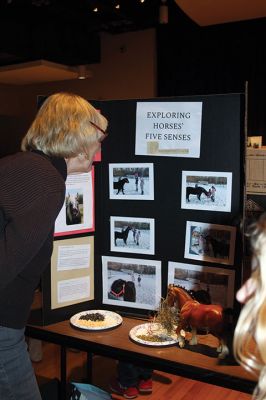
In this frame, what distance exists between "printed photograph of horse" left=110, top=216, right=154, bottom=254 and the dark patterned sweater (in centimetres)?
56

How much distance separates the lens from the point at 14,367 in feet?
4.06

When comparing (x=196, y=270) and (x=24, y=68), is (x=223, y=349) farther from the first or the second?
(x=24, y=68)

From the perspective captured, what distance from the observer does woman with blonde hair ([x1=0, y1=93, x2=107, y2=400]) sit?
1.09m

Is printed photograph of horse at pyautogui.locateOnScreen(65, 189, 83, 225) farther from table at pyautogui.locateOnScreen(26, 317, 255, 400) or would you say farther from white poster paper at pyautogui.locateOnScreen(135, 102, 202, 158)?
table at pyautogui.locateOnScreen(26, 317, 255, 400)

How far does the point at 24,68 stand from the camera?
6012 mm

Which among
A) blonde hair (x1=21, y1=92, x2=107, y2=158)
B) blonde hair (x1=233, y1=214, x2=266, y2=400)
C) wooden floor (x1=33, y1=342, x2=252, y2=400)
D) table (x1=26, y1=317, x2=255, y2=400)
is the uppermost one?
blonde hair (x1=21, y1=92, x2=107, y2=158)

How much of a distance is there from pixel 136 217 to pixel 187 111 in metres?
0.45

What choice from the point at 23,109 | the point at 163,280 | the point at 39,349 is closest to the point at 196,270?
the point at 163,280

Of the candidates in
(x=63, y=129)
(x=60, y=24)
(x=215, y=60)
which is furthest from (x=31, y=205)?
(x=215, y=60)

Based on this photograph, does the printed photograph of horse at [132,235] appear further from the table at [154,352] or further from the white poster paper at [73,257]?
the table at [154,352]

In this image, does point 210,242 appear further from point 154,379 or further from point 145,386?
point 154,379

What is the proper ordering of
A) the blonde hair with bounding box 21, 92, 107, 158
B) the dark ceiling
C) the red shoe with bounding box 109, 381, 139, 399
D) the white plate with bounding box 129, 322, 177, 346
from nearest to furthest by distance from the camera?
the blonde hair with bounding box 21, 92, 107, 158
the white plate with bounding box 129, 322, 177, 346
the red shoe with bounding box 109, 381, 139, 399
the dark ceiling

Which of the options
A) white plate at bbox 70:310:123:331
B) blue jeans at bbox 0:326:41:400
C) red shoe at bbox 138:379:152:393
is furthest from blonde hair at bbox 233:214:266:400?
A: red shoe at bbox 138:379:152:393

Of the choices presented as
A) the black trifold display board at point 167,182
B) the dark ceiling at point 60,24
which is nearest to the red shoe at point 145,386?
the black trifold display board at point 167,182
